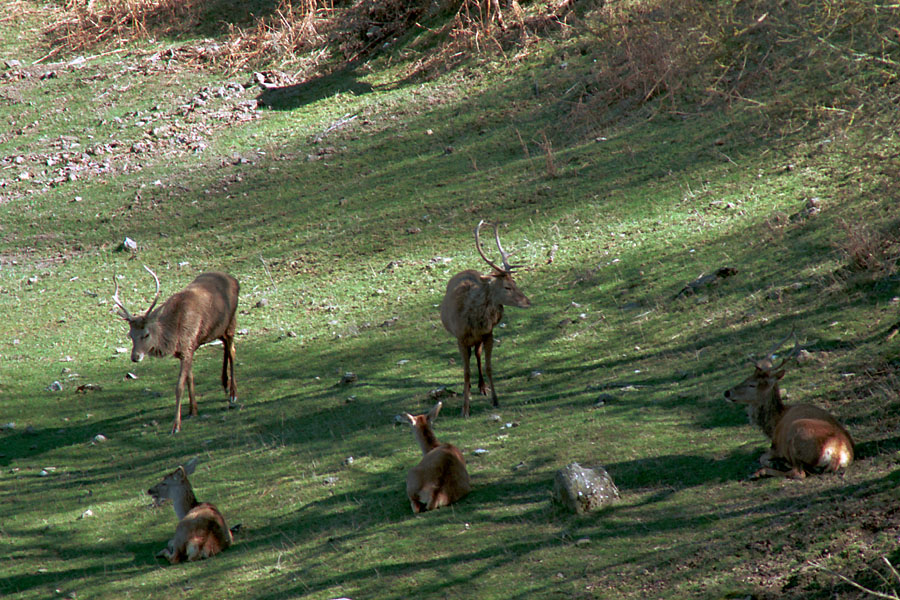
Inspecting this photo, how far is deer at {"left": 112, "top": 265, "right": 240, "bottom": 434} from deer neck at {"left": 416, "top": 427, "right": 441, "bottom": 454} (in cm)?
375

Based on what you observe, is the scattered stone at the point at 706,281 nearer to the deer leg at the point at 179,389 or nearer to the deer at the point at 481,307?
the deer at the point at 481,307

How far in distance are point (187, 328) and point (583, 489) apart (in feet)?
20.7

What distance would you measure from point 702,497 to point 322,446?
416 centimetres

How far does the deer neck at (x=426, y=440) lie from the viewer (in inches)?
315

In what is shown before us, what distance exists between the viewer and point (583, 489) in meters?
6.64

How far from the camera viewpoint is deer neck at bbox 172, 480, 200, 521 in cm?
787

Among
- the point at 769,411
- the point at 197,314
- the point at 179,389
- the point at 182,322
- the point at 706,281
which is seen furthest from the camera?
the point at 706,281

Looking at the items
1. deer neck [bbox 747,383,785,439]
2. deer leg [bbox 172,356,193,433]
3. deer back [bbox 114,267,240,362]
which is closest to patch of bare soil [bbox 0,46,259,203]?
deer back [bbox 114,267,240,362]

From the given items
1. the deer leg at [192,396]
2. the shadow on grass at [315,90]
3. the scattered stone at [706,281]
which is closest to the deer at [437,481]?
the deer leg at [192,396]

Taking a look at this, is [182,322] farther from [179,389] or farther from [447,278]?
[447,278]

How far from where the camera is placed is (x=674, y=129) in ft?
55.4

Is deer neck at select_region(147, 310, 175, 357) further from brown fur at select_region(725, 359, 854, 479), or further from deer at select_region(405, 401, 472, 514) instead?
brown fur at select_region(725, 359, 854, 479)

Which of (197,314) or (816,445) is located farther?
(197,314)

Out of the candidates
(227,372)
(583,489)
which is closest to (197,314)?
(227,372)
